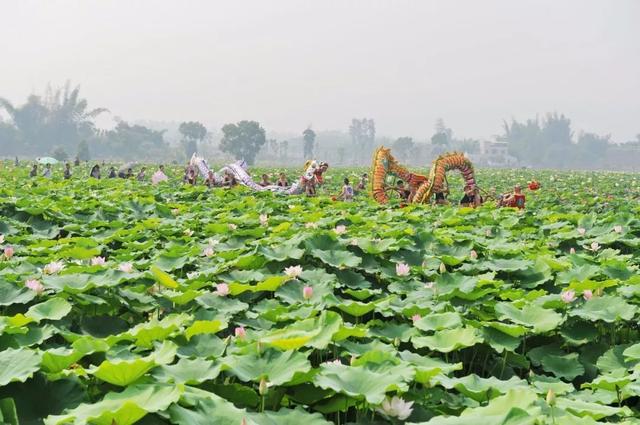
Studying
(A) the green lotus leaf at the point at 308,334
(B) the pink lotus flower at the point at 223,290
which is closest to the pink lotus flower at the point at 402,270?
(B) the pink lotus flower at the point at 223,290

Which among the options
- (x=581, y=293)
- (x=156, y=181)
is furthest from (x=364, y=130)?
(x=581, y=293)

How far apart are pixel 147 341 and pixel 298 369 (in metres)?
0.79

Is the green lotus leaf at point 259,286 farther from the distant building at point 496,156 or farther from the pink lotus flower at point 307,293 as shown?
the distant building at point 496,156

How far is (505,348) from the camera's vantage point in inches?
103

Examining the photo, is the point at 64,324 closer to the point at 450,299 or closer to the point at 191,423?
Result: the point at 191,423

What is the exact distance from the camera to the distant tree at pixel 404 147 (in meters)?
113

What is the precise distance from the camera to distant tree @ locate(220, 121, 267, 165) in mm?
82750

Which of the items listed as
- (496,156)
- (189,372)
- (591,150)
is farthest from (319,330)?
(591,150)

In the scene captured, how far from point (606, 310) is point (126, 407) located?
2.40 meters

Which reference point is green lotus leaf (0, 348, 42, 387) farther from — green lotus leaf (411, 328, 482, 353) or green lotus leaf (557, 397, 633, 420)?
green lotus leaf (557, 397, 633, 420)

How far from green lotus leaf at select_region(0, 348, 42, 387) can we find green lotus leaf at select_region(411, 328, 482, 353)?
1453 mm

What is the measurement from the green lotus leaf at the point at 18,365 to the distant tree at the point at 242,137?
81.0 m

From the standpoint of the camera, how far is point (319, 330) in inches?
89.9

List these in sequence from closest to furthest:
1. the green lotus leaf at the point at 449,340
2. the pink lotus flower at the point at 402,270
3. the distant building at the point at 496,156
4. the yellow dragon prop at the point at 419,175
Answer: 1. the green lotus leaf at the point at 449,340
2. the pink lotus flower at the point at 402,270
3. the yellow dragon prop at the point at 419,175
4. the distant building at the point at 496,156
